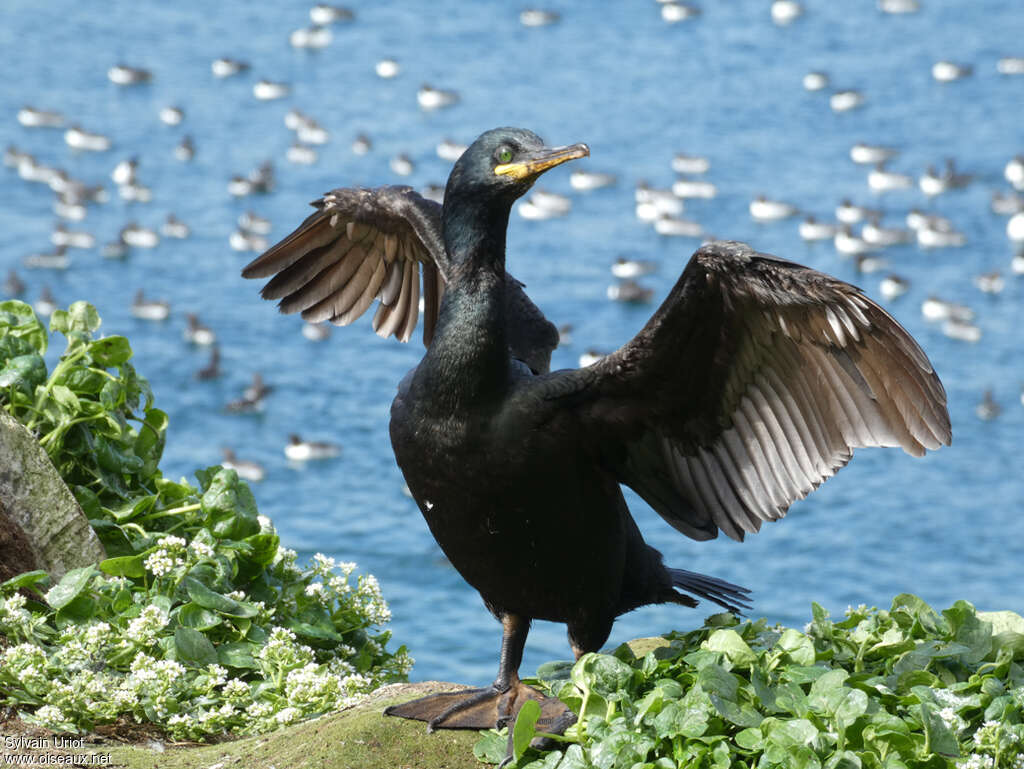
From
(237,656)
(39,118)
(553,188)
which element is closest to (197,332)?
(553,188)

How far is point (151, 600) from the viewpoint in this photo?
4871 mm

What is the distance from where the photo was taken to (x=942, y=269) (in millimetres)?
17219

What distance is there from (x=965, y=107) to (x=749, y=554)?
33.5 ft

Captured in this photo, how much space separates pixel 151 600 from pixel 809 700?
83.6 inches

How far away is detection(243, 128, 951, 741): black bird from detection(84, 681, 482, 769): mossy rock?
75mm

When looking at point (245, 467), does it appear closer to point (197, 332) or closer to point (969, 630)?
point (197, 332)

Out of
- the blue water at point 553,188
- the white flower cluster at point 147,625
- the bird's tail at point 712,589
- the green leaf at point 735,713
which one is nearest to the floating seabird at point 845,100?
the blue water at point 553,188

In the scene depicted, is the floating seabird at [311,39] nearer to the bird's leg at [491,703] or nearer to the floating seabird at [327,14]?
the floating seabird at [327,14]

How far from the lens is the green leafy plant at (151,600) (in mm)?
4609

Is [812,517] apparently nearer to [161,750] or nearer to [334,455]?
[334,455]

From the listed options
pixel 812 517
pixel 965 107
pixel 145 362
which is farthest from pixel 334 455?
pixel 965 107

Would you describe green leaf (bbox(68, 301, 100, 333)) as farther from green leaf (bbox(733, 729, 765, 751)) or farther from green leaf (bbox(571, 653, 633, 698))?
green leaf (bbox(733, 729, 765, 751))

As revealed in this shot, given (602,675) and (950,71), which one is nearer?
(602,675)

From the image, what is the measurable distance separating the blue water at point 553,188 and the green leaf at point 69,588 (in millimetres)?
6010
